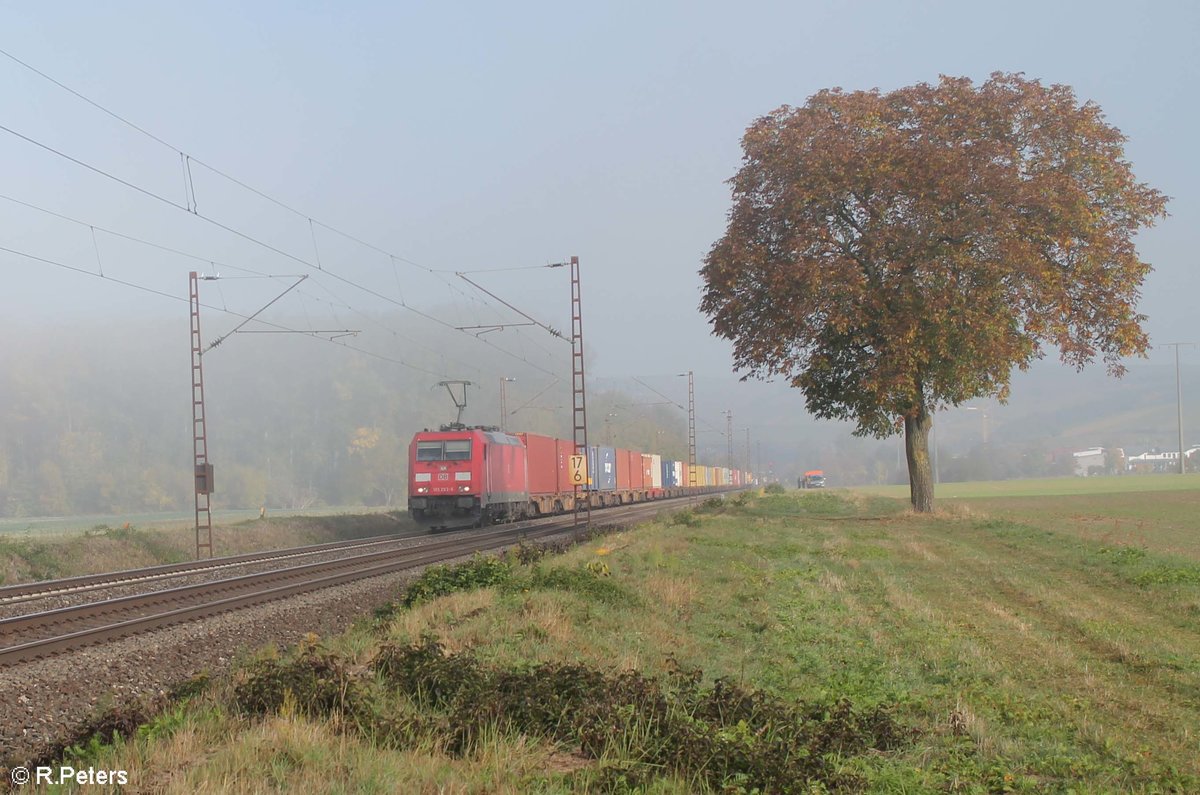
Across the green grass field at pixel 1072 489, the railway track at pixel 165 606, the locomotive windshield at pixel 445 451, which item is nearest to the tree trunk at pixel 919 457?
the locomotive windshield at pixel 445 451

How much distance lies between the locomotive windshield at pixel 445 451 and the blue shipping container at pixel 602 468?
1362 cm

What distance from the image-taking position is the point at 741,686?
8.33 m

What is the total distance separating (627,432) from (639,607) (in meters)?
111

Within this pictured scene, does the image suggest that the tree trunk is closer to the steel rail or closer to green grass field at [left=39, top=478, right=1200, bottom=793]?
green grass field at [left=39, top=478, right=1200, bottom=793]

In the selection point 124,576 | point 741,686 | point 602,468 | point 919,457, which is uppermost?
point 919,457

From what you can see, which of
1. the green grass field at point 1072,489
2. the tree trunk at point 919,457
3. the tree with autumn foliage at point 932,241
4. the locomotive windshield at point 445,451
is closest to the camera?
the tree with autumn foliage at point 932,241

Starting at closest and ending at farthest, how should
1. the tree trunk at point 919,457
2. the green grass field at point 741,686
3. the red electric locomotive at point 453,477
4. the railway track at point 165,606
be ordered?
the green grass field at point 741,686 < the railway track at point 165,606 < the tree trunk at point 919,457 < the red electric locomotive at point 453,477

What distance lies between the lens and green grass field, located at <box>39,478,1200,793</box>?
19.5 ft

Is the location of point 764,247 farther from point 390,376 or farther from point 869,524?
point 390,376

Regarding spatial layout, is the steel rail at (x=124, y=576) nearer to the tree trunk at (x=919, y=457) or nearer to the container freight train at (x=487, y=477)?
the container freight train at (x=487, y=477)

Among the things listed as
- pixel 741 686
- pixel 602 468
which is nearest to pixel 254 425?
pixel 602 468

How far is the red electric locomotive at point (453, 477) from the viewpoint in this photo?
3553 centimetres

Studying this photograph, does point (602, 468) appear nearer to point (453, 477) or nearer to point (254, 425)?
point (453, 477)

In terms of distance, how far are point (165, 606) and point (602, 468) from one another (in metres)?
39.5
